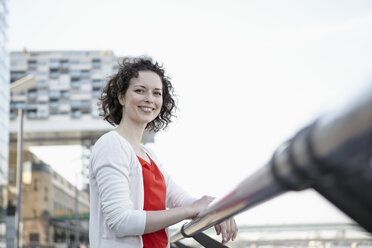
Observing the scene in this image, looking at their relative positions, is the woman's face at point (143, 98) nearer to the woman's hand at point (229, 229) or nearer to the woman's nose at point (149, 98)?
the woman's nose at point (149, 98)

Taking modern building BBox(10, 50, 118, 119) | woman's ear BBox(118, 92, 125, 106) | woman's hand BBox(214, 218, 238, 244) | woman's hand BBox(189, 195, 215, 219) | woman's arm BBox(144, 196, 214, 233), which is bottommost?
woman's hand BBox(214, 218, 238, 244)

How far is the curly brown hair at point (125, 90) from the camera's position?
2301 millimetres

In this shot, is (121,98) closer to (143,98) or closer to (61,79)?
(143,98)

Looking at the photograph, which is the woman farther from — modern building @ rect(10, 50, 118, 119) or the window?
modern building @ rect(10, 50, 118, 119)

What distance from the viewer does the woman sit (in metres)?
1.76

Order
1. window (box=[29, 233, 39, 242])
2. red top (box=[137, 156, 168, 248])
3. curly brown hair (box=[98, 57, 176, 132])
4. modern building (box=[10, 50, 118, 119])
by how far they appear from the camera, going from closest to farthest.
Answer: red top (box=[137, 156, 168, 248]), curly brown hair (box=[98, 57, 176, 132]), window (box=[29, 233, 39, 242]), modern building (box=[10, 50, 118, 119])

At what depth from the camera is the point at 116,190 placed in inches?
70.4

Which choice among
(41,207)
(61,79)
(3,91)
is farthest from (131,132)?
(61,79)

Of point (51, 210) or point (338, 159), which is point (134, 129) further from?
point (51, 210)

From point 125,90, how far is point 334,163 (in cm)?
187

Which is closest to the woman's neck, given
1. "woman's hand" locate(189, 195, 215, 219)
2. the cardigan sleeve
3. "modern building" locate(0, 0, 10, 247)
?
the cardigan sleeve

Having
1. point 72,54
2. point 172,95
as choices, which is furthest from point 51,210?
point 172,95

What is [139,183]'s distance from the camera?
6.40ft

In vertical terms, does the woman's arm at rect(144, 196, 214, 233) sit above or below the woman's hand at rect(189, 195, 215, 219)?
below
